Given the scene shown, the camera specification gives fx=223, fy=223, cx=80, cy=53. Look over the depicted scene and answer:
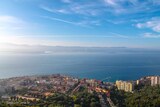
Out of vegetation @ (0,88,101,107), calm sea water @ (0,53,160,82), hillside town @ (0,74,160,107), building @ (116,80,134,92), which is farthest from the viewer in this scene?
calm sea water @ (0,53,160,82)

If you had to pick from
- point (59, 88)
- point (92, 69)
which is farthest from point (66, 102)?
point (92, 69)

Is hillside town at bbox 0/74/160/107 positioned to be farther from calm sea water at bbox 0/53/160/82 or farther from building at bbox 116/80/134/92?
calm sea water at bbox 0/53/160/82

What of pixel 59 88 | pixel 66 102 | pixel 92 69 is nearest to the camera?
pixel 66 102

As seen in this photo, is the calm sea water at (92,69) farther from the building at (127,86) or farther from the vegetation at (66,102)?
the vegetation at (66,102)

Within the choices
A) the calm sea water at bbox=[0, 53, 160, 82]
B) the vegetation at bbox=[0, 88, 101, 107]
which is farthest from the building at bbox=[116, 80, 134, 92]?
the calm sea water at bbox=[0, 53, 160, 82]

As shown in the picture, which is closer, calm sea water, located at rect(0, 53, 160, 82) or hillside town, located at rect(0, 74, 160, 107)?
hillside town, located at rect(0, 74, 160, 107)

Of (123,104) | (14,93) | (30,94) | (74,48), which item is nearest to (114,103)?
(123,104)

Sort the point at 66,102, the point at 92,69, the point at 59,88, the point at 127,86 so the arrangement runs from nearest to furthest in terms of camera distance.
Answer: the point at 66,102 < the point at 59,88 < the point at 127,86 < the point at 92,69

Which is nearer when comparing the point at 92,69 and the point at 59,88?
the point at 59,88

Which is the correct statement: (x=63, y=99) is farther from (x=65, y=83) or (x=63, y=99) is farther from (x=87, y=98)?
(x=65, y=83)

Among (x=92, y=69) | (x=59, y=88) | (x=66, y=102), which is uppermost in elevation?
(x=66, y=102)

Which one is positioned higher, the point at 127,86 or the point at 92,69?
the point at 127,86

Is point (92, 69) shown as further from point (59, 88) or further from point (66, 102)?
point (66, 102)
